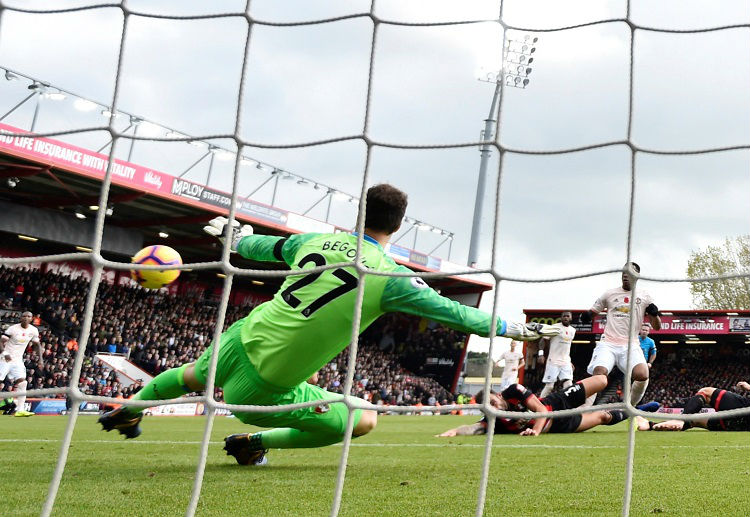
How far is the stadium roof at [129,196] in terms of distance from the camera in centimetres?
1526

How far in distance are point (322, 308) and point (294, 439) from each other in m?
0.94

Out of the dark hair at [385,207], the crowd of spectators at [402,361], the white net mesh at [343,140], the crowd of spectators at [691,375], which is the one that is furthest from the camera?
the crowd of spectators at [691,375]

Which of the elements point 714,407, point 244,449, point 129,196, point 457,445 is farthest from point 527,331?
point 129,196

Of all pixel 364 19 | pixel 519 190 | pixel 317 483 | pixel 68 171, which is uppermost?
pixel 68 171

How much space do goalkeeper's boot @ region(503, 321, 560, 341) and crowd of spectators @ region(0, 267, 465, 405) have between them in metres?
10.8

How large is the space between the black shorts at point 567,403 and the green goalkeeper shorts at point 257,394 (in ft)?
10.8

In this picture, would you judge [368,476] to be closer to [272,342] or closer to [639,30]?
[272,342]

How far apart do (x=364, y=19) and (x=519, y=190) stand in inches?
40.5

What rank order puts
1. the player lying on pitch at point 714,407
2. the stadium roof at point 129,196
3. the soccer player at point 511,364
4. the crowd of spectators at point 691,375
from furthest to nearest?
the crowd of spectators at point 691,375
the stadium roof at point 129,196
the soccer player at point 511,364
the player lying on pitch at point 714,407

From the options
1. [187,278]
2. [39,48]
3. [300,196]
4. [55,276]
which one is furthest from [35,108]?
[39,48]

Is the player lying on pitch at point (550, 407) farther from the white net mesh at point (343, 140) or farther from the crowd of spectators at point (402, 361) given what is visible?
the crowd of spectators at point (402, 361)

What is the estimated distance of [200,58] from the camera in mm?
3699

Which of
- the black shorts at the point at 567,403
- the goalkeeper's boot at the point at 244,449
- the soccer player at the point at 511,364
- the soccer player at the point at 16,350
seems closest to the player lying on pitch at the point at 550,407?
the black shorts at the point at 567,403

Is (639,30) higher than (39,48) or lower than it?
higher
